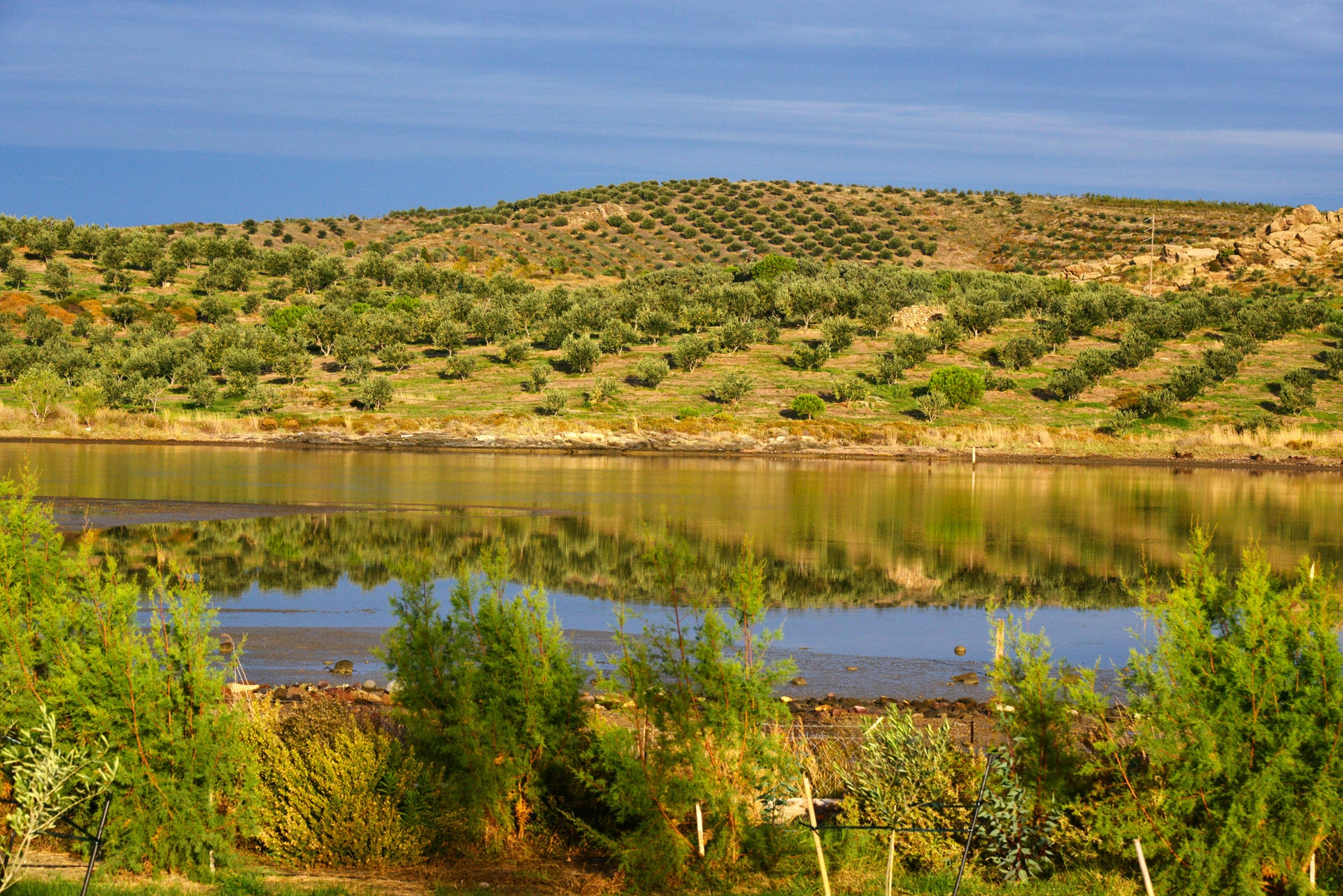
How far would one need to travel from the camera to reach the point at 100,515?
26656 millimetres

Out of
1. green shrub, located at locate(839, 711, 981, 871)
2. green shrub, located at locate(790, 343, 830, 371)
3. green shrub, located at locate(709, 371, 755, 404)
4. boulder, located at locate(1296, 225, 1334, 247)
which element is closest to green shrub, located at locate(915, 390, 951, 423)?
green shrub, located at locate(790, 343, 830, 371)

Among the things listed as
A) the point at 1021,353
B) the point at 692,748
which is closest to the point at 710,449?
the point at 1021,353

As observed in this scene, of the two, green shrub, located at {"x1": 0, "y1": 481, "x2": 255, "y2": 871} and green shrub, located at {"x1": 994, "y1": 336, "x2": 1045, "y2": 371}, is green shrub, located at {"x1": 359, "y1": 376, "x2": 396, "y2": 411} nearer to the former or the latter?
green shrub, located at {"x1": 994, "y1": 336, "x2": 1045, "y2": 371}

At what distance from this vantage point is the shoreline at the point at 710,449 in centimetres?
5419

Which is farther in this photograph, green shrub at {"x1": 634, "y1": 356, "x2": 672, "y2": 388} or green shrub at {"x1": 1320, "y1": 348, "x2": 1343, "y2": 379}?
green shrub at {"x1": 634, "y1": 356, "x2": 672, "y2": 388}

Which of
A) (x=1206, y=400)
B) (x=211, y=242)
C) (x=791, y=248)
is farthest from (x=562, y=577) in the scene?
(x=791, y=248)

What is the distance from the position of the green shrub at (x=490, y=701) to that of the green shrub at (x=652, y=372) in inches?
2145

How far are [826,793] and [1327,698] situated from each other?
3.72 metres

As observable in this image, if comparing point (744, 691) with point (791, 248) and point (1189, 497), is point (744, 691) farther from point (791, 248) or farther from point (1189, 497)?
point (791, 248)

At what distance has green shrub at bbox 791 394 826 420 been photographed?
195ft

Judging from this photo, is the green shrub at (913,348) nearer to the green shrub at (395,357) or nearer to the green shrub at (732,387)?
the green shrub at (732,387)

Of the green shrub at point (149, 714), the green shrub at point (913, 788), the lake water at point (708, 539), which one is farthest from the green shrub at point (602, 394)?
the green shrub at point (149, 714)

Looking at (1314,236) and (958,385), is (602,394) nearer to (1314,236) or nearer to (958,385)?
(958,385)

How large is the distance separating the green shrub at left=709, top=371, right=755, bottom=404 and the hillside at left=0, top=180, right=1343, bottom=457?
0.14 m
